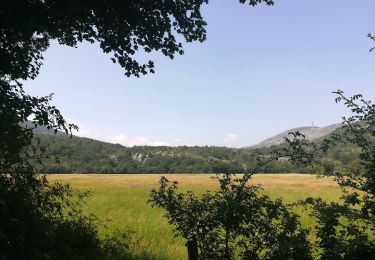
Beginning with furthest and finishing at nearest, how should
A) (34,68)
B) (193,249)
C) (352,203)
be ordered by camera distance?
(34,68), (193,249), (352,203)

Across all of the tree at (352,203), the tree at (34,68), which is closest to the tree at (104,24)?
Answer: the tree at (34,68)

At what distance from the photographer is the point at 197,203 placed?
7.12 metres

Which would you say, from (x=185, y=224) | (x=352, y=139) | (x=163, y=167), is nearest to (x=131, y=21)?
(x=185, y=224)

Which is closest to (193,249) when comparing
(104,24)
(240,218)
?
(240,218)

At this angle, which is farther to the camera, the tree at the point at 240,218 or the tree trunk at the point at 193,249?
the tree trunk at the point at 193,249

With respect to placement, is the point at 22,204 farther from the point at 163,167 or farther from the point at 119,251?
the point at 163,167

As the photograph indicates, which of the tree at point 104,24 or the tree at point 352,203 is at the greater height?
the tree at point 104,24

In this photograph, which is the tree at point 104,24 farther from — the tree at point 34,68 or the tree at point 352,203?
the tree at point 352,203

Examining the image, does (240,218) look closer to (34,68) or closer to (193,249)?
(193,249)

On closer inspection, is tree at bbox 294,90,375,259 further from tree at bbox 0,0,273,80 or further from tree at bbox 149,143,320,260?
tree at bbox 0,0,273,80

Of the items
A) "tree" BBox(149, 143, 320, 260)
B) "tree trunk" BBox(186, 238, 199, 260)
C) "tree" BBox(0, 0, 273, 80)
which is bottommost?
"tree trunk" BBox(186, 238, 199, 260)

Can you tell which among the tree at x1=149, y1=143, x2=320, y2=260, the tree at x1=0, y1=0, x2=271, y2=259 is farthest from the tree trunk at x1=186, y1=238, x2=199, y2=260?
the tree at x1=0, y1=0, x2=271, y2=259

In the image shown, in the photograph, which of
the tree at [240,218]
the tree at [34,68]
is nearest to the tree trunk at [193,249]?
the tree at [240,218]

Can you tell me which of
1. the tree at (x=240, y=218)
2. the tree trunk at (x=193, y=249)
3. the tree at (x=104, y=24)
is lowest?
the tree trunk at (x=193, y=249)
